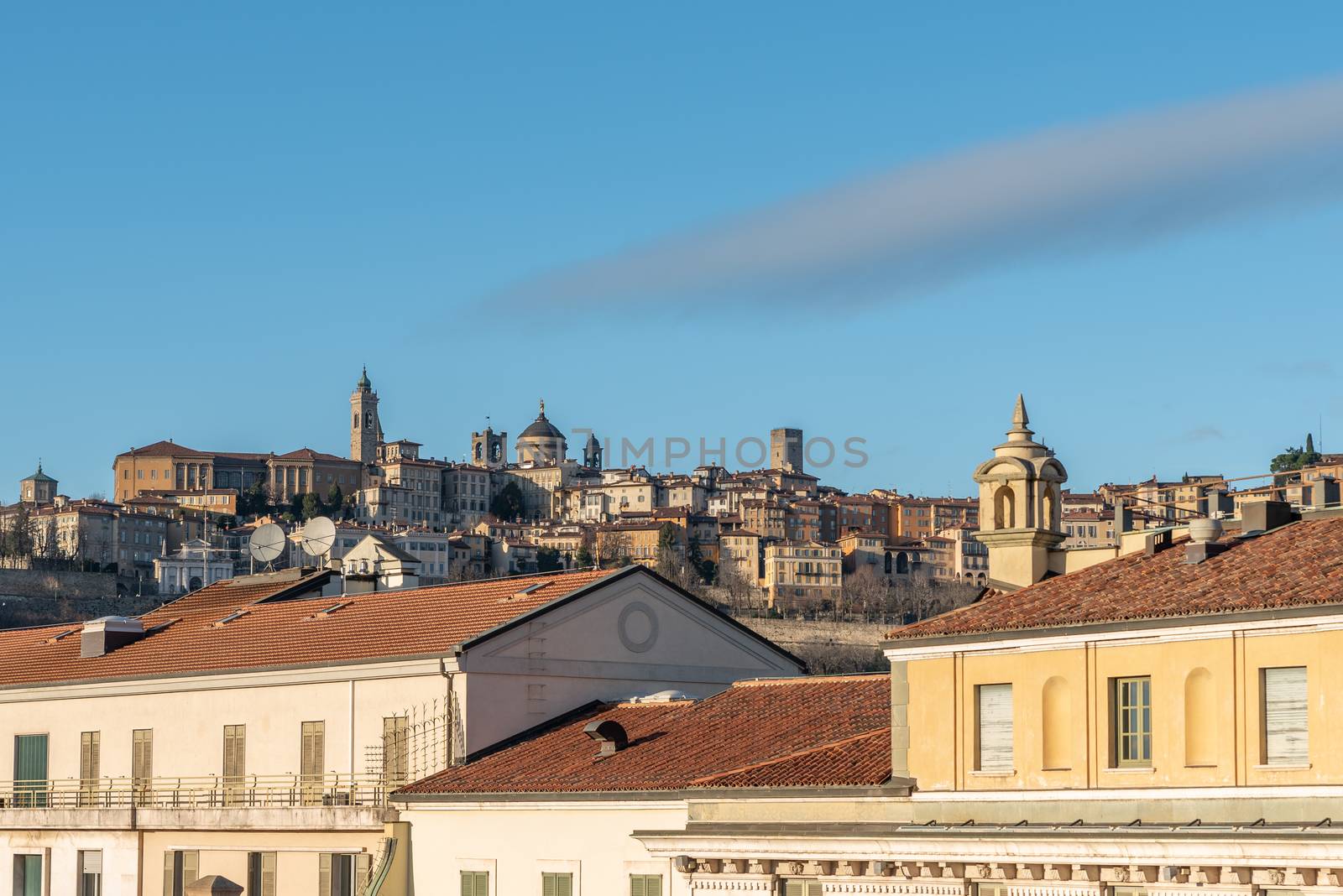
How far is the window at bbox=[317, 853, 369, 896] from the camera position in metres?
38.5

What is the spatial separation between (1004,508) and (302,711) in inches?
631

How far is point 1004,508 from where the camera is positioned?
30.5 m

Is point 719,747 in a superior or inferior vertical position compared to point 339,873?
superior

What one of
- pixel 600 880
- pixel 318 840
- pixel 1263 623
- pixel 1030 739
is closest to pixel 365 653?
pixel 318 840

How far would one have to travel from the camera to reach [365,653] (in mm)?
40156

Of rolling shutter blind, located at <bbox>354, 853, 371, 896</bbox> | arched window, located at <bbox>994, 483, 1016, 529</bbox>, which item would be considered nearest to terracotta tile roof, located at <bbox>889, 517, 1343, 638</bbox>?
arched window, located at <bbox>994, 483, 1016, 529</bbox>

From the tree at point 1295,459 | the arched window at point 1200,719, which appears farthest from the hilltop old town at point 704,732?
the tree at point 1295,459

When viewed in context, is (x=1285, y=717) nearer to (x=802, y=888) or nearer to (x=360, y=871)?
(x=802, y=888)

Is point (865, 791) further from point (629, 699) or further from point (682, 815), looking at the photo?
point (629, 699)

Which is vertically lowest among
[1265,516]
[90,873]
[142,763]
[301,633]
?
[90,873]

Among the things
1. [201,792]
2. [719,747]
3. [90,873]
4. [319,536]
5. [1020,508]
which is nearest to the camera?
[1020,508]

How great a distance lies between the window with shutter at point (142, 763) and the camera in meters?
43.8

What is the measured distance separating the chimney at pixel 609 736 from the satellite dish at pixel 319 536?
58.9 feet

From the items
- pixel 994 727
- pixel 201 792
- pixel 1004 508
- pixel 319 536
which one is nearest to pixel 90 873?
pixel 201 792
